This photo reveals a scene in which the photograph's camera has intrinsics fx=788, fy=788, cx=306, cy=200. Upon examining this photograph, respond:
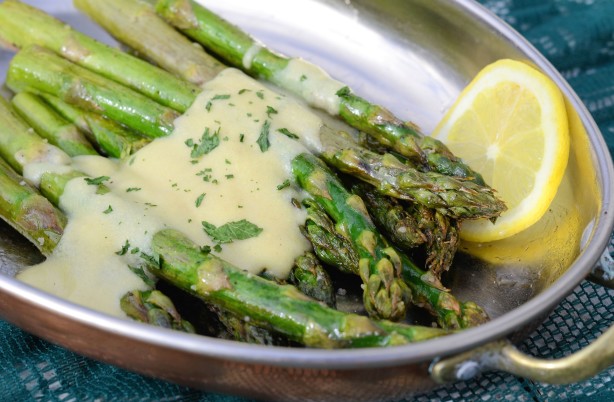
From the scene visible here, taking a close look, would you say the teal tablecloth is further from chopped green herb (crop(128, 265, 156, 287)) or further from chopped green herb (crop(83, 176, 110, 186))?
chopped green herb (crop(83, 176, 110, 186))

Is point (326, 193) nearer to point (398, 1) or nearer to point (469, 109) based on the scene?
point (469, 109)

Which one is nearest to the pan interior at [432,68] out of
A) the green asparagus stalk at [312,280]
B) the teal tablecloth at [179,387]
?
the teal tablecloth at [179,387]

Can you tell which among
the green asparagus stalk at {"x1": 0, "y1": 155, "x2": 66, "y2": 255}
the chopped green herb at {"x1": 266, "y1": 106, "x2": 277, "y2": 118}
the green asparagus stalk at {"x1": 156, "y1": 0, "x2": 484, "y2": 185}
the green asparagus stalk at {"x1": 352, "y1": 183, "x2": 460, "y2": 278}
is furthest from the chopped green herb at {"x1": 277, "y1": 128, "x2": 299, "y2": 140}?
the green asparagus stalk at {"x1": 0, "y1": 155, "x2": 66, "y2": 255}

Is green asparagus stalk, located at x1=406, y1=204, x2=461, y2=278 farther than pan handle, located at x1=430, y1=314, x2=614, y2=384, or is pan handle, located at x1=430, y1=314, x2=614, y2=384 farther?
green asparagus stalk, located at x1=406, y1=204, x2=461, y2=278

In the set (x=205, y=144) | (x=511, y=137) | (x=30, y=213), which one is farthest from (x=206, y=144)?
(x=511, y=137)

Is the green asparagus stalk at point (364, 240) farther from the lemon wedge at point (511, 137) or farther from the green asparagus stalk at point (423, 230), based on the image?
the lemon wedge at point (511, 137)

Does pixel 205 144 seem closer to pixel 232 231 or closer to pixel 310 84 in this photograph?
pixel 232 231
